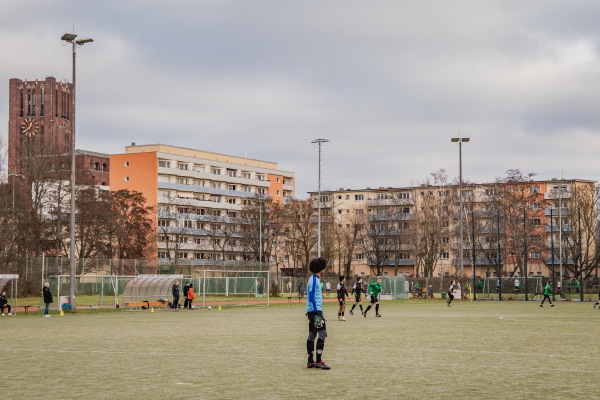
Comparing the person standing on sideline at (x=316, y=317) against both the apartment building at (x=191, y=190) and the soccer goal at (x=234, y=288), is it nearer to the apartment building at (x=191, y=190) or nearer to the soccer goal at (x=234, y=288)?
the soccer goal at (x=234, y=288)

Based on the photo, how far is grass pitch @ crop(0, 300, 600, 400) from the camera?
13836 millimetres

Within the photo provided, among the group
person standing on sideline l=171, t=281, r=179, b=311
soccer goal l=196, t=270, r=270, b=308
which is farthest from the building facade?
person standing on sideline l=171, t=281, r=179, b=311

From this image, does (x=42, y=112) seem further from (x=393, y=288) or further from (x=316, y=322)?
(x=316, y=322)

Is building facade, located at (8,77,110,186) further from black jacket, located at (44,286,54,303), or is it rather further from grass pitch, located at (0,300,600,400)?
grass pitch, located at (0,300,600,400)

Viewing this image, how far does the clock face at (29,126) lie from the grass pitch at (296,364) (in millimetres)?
153737

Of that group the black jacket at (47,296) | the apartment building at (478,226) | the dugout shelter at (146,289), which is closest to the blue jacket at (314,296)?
the black jacket at (47,296)

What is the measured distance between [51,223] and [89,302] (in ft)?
82.9

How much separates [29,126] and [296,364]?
169586mm

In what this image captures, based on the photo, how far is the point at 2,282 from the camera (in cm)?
4597

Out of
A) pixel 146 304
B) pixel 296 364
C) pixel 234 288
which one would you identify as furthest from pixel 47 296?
pixel 234 288

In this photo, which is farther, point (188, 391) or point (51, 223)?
point (51, 223)

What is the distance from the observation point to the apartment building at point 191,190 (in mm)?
133000

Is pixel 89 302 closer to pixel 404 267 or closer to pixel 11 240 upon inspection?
pixel 11 240

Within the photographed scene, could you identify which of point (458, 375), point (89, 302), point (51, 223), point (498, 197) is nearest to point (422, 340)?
point (458, 375)
